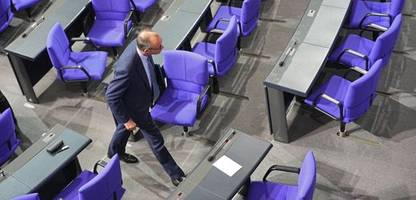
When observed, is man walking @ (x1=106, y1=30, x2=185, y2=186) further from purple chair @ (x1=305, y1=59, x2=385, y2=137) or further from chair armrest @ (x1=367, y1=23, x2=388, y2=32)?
chair armrest @ (x1=367, y1=23, x2=388, y2=32)

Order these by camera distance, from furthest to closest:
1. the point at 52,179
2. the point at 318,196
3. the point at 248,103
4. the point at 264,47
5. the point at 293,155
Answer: the point at 264,47 → the point at 248,103 → the point at 293,155 → the point at 318,196 → the point at 52,179

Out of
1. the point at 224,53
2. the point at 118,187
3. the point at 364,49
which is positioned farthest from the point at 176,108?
the point at 364,49

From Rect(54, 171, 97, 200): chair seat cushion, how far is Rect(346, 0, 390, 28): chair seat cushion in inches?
140

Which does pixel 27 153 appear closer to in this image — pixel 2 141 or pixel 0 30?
pixel 2 141

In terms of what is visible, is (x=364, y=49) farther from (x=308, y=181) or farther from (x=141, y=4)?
(x=141, y=4)

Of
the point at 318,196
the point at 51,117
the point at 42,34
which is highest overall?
the point at 42,34

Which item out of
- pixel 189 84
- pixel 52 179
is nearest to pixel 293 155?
pixel 189 84

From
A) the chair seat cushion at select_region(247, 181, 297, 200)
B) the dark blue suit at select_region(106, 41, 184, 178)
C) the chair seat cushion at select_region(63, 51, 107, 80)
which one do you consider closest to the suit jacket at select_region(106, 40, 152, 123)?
the dark blue suit at select_region(106, 41, 184, 178)

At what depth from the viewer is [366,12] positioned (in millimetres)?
6727

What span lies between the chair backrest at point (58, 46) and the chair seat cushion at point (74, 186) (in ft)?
5.17

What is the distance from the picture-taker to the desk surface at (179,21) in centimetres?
624

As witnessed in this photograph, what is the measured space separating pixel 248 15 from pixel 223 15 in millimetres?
543

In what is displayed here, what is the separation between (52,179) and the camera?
5059 millimetres

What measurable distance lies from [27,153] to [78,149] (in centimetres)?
48
